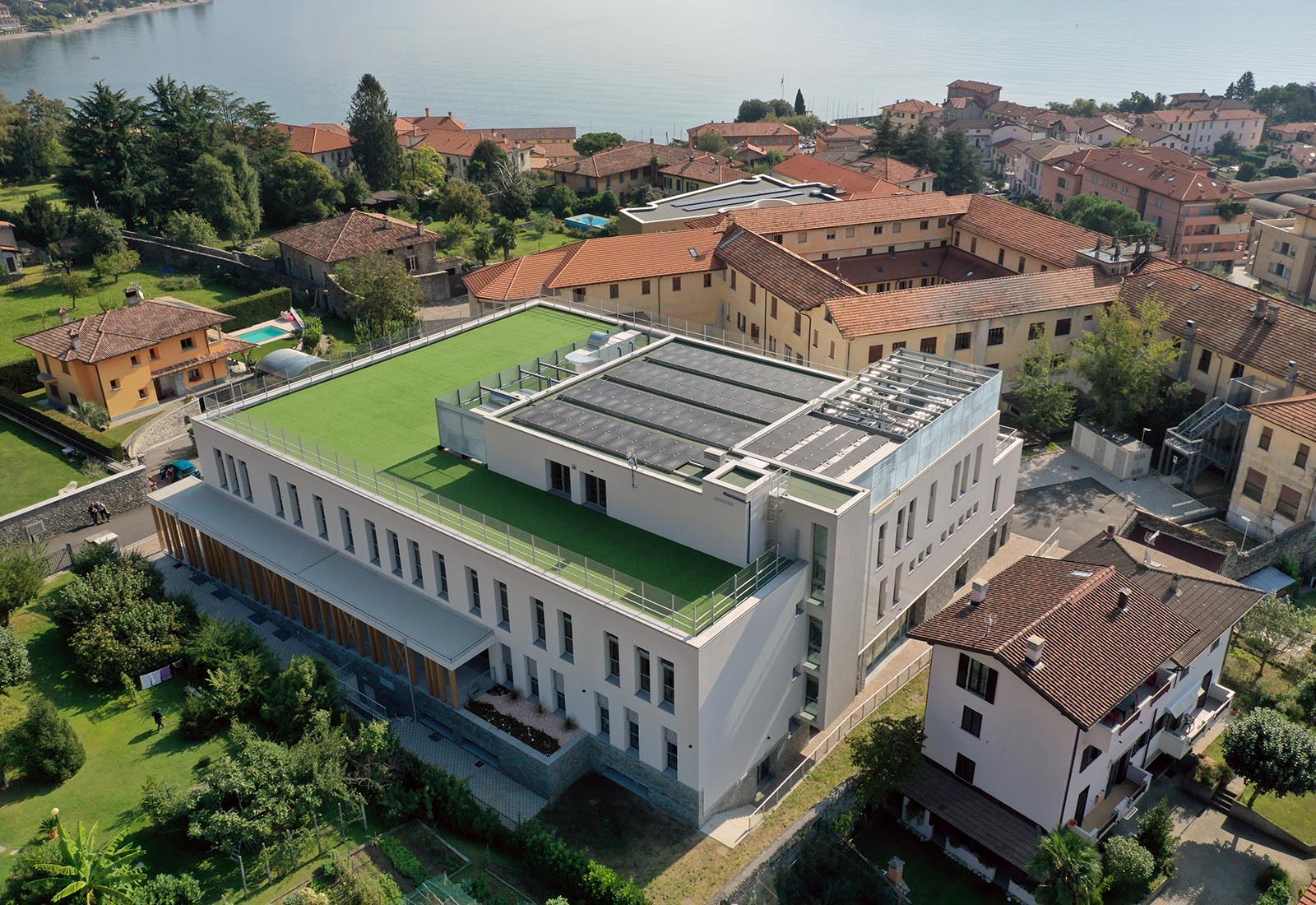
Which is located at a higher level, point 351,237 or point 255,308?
point 351,237

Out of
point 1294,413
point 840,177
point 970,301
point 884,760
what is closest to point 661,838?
point 884,760

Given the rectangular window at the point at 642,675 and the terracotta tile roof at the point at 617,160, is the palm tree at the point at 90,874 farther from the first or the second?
the terracotta tile roof at the point at 617,160

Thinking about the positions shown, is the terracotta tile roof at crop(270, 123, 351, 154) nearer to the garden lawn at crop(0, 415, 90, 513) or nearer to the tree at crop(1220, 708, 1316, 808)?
the garden lawn at crop(0, 415, 90, 513)

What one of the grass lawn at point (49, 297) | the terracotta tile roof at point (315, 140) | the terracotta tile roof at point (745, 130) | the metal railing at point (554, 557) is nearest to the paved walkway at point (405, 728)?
the metal railing at point (554, 557)

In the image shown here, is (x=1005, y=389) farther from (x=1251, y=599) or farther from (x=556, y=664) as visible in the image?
(x=556, y=664)

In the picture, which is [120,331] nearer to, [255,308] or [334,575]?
[255,308]

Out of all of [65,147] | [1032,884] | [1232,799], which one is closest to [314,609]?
[1032,884]
